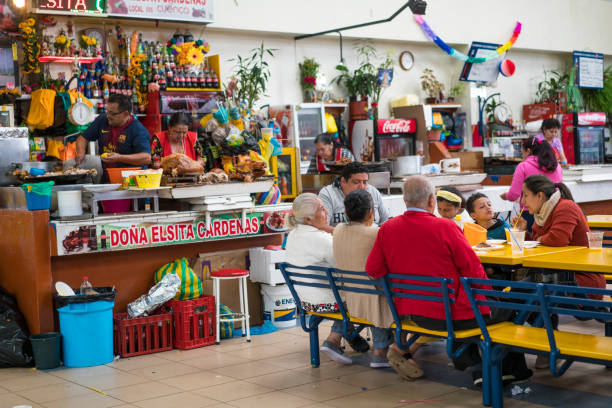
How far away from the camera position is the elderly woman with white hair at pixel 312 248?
5.30 metres

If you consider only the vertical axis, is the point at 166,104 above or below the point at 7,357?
above

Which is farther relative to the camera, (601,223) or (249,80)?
(249,80)

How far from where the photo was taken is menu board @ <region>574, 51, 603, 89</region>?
46.5 ft

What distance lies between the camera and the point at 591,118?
13.3m

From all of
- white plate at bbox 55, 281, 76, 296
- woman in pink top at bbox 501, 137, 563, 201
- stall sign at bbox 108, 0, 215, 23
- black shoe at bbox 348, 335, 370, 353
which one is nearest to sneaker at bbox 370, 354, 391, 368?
black shoe at bbox 348, 335, 370, 353

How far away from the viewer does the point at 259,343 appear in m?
6.40

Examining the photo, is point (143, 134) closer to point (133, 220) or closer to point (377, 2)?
point (133, 220)

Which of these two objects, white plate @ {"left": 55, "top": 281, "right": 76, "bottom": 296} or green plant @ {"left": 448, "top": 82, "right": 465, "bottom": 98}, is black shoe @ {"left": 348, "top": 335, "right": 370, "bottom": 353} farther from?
green plant @ {"left": 448, "top": 82, "right": 465, "bottom": 98}

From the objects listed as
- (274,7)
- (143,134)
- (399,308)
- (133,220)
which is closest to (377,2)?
(274,7)

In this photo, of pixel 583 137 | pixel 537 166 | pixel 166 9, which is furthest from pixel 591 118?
pixel 166 9

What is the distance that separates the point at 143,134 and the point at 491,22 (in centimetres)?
830

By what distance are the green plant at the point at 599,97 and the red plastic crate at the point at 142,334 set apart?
36.6 feet

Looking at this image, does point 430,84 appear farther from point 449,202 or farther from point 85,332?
point 85,332

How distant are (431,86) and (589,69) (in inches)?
151
